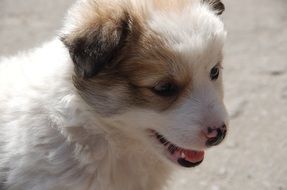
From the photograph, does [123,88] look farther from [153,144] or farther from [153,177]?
[153,177]

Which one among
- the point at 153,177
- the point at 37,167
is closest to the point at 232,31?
the point at 153,177

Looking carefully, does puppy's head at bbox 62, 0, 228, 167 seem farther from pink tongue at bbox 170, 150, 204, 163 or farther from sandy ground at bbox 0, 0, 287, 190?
sandy ground at bbox 0, 0, 287, 190

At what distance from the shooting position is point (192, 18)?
2.76 m

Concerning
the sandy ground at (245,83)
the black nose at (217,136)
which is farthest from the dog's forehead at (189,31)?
the sandy ground at (245,83)

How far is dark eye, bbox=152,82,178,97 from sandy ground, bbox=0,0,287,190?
111 cm

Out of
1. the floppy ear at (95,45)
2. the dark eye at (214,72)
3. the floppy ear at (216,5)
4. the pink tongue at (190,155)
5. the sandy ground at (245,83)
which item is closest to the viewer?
the floppy ear at (95,45)

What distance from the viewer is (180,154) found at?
2.97 m

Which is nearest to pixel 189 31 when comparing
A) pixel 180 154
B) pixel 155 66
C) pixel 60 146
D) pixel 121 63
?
pixel 155 66

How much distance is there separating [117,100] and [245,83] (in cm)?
226

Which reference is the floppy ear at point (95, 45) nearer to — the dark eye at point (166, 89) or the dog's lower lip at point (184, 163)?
the dark eye at point (166, 89)

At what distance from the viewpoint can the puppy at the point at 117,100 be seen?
8.96 feet

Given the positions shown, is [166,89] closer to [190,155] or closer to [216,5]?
[190,155]

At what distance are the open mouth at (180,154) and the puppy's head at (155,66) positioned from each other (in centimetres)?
8

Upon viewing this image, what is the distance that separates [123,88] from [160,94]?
0.54ft
